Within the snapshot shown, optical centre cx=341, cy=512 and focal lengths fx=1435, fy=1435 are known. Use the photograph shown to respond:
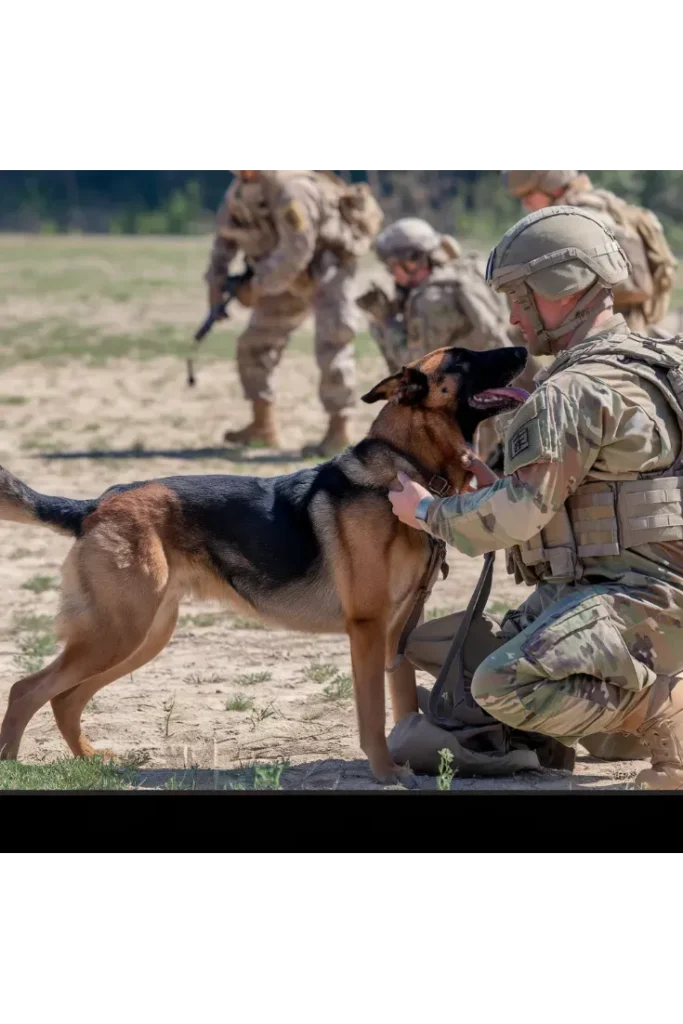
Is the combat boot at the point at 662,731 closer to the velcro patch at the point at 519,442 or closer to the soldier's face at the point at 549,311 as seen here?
the velcro patch at the point at 519,442

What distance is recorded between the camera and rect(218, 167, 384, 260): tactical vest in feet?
40.4

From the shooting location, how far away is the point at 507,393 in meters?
5.10

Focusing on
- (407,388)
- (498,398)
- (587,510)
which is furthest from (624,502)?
(407,388)

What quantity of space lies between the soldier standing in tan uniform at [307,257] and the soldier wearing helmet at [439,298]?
6.14ft

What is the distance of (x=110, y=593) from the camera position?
5.25m

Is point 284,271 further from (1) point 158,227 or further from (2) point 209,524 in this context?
A: (1) point 158,227

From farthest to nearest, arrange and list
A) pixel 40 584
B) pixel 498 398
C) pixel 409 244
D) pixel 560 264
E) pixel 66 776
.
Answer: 1. pixel 409 244
2. pixel 40 584
3. pixel 498 398
4. pixel 66 776
5. pixel 560 264

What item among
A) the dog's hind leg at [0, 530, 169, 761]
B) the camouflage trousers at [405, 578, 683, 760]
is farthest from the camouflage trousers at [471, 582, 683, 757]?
the dog's hind leg at [0, 530, 169, 761]

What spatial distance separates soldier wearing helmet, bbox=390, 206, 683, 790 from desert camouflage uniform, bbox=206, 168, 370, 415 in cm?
755

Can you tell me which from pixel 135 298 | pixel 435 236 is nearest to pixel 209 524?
pixel 435 236

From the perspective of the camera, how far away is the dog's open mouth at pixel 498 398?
201 inches

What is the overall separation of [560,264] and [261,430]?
885cm

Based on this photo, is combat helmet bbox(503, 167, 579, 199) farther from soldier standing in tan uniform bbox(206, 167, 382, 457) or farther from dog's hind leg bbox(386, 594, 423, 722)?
dog's hind leg bbox(386, 594, 423, 722)

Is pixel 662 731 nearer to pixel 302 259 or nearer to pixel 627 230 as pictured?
pixel 627 230
